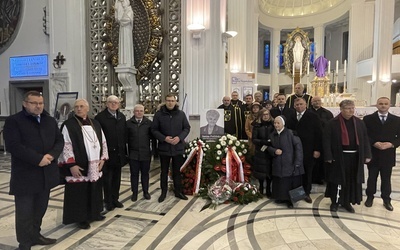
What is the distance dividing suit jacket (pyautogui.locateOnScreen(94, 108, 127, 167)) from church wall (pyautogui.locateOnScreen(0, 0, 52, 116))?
538 centimetres

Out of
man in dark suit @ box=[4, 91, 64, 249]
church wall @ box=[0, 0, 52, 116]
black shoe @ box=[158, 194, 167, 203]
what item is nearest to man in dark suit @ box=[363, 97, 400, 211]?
black shoe @ box=[158, 194, 167, 203]

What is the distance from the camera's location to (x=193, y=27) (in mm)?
5250

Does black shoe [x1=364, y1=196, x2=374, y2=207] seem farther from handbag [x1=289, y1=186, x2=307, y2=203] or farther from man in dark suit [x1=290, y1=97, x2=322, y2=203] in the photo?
handbag [x1=289, y1=186, x2=307, y2=203]

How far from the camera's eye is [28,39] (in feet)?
25.1

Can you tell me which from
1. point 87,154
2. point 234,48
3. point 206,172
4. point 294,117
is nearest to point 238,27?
point 234,48

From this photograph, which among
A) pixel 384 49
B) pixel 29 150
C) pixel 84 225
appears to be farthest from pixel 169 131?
pixel 384 49

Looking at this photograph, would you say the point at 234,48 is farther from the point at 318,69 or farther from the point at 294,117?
the point at 294,117

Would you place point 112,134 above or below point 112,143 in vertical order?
above

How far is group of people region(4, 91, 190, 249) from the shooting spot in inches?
94.3

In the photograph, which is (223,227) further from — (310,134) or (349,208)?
(310,134)

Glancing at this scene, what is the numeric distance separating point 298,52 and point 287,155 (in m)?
17.0

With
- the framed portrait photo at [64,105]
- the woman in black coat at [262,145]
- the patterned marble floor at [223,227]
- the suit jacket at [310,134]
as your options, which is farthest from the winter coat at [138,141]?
the framed portrait photo at [64,105]

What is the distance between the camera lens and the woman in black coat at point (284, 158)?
3719 mm

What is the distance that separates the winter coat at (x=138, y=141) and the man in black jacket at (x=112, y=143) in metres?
0.13
